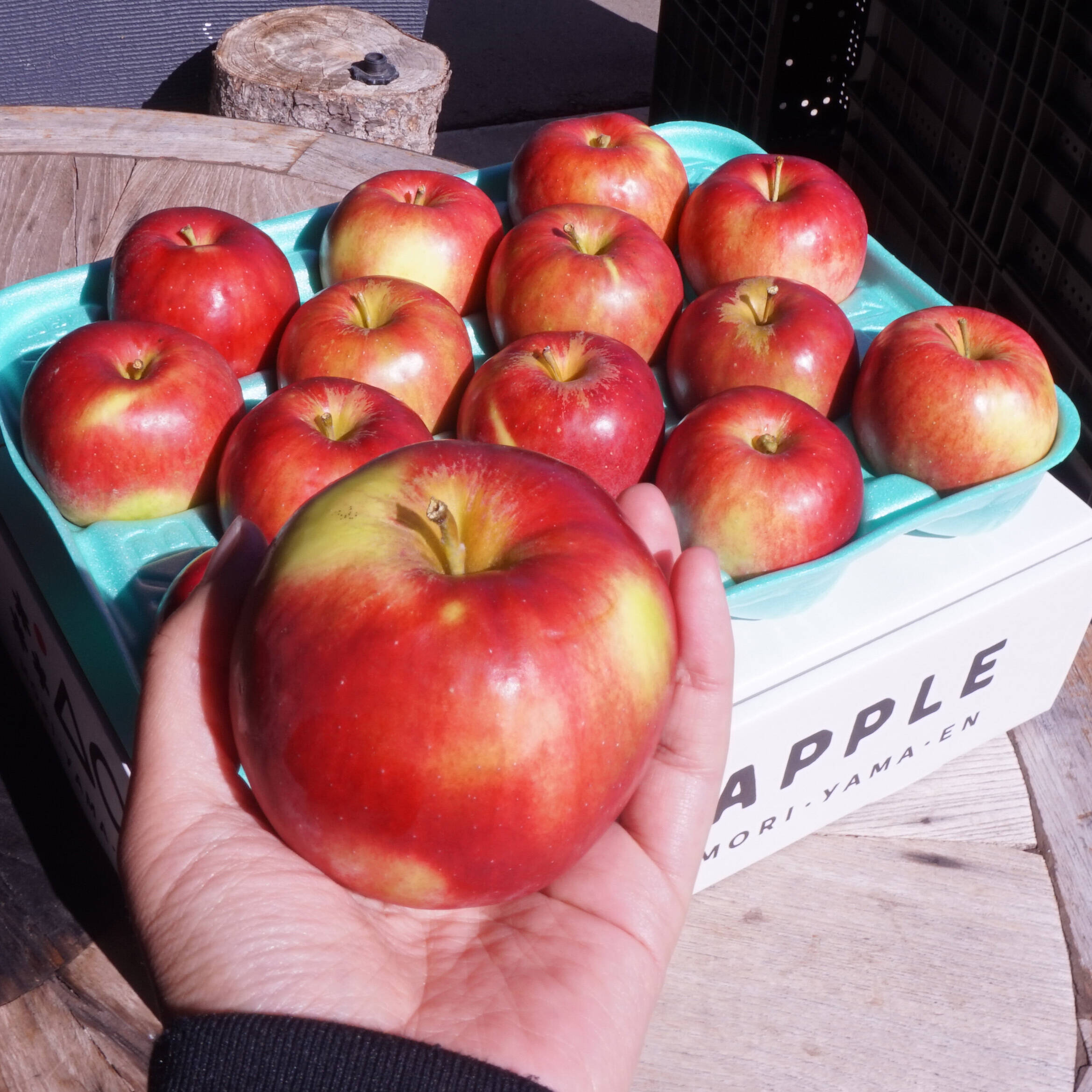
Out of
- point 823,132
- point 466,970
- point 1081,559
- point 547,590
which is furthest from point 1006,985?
point 823,132

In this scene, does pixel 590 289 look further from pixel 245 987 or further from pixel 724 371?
pixel 245 987

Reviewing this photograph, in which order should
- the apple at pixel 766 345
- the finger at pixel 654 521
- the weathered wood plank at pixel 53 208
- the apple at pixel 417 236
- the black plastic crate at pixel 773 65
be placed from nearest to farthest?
1. the finger at pixel 654 521
2. the apple at pixel 766 345
3. the apple at pixel 417 236
4. the weathered wood plank at pixel 53 208
5. the black plastic crate at pixel 773 65

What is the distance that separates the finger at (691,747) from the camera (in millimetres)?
734

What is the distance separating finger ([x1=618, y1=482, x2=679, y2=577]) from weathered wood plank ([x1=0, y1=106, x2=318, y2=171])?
1.05 metres

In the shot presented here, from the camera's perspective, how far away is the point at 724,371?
1.03 metres

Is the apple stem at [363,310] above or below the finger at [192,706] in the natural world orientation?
above

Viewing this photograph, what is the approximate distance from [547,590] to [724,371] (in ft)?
1.74

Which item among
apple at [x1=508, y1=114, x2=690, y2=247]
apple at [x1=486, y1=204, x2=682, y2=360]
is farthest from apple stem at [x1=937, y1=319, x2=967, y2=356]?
apple at [x1=508, y1=114, x2=690, y2=247]

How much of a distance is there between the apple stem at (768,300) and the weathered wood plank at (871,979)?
0.51 m

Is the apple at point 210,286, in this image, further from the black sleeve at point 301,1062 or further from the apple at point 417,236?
the black sleeve at point 301,1062

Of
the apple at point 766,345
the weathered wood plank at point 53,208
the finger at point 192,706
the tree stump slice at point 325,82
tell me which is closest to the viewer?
the finger at point 192,706

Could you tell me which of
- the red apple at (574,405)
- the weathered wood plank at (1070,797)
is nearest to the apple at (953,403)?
the red apple at (574,405)

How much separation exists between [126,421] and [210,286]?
0.20 meters

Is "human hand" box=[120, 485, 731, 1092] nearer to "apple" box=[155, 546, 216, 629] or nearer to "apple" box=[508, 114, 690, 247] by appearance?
"apple" box=[155, 546, 216, 629]
